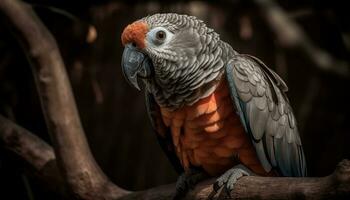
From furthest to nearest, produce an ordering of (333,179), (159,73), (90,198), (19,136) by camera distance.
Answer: (19,136)
(90,198)
(159,73)
(333,179)

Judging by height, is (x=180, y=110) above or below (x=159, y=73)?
below

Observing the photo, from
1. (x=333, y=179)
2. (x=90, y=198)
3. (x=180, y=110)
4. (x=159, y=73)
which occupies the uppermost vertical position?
(x=159, y=73)

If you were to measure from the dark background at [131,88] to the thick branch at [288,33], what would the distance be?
0.16 ft

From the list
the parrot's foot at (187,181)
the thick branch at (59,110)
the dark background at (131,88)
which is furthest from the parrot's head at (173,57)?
the dark background at (131,88)

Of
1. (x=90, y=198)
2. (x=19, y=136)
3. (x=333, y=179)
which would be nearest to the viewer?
(x=333, y=179)

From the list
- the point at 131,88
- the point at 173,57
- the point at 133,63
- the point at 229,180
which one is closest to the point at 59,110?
the point at 133,63

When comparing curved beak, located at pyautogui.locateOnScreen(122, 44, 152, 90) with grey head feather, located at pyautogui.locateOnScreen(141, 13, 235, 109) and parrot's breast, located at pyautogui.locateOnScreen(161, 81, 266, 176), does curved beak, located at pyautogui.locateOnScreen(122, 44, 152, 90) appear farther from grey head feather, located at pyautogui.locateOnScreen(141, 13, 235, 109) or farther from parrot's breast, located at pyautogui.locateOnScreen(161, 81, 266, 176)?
parrot's breast, located at pyautogui.locateOnScreen(161, 81, 266, 176)

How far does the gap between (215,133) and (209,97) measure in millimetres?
173

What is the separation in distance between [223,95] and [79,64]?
1.91 m

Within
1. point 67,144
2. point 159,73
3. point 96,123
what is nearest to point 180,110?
point 159,73

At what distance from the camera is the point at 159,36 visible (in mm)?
2635

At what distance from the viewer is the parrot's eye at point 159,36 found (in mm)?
2609

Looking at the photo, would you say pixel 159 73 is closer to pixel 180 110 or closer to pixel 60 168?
pixel 180 110

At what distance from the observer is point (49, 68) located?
3123mm
